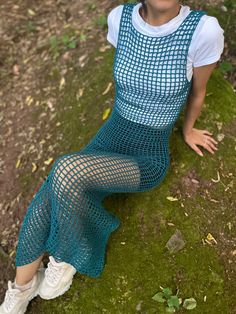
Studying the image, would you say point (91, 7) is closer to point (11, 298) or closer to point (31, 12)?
point (31, 12)

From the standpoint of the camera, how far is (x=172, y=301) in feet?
8.73

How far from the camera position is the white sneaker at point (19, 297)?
2.83 m

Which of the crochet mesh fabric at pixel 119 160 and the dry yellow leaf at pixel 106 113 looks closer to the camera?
the crochet mesh fabric at pixel 119 160

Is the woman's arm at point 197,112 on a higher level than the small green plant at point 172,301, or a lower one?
higher

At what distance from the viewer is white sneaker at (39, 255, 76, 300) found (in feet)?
9.08

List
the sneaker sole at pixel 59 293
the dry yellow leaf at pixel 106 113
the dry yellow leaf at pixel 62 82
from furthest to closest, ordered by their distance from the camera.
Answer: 1. the dry yellow leaf at pixel 62 82
2. the dry yellow leaf at pixel 106 113
3. the sneaker sole at pixel 59 293

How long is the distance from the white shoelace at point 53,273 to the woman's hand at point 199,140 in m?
1.22

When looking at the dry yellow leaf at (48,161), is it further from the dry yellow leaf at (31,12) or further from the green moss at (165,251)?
the dry yellow leaf at (31,12)

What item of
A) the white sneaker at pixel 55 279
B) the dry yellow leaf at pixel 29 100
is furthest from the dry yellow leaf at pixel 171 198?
the dry yellow leaf at pixel 29 100

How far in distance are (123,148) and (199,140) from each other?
23.5 inches

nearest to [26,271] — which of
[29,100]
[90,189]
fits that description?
[90,189]

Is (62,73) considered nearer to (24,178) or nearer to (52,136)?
(52,136)

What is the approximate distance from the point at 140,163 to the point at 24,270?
3.30 ft

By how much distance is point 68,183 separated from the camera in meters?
2.49
